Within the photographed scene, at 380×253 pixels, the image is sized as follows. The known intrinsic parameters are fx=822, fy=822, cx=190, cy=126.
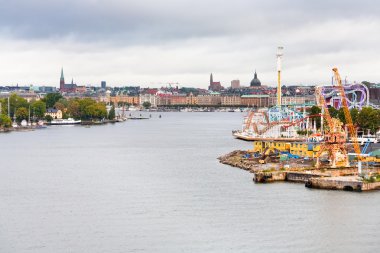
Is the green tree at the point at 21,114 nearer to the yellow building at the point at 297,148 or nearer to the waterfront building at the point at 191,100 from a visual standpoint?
the yellow building at the point at 297,148

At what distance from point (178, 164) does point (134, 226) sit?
1455 centimetres

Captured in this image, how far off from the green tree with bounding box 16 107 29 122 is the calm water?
42.6m

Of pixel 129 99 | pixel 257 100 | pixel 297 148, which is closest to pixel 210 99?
pixel 257 100

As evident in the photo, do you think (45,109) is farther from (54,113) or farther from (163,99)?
(163,99)

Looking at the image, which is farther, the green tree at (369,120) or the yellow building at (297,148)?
the green tree at (369,120)

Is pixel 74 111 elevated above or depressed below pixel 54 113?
above

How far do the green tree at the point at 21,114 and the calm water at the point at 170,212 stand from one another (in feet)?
140

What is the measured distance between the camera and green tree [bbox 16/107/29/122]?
73688 mm

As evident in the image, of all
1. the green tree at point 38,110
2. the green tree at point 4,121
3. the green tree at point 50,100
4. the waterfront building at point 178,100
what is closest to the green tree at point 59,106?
the green tree at point 50,100

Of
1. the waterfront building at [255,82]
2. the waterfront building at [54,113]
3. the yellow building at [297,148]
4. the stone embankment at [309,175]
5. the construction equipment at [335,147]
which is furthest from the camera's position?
the waterfront building at [255,82]

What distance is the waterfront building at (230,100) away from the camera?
17088 cm

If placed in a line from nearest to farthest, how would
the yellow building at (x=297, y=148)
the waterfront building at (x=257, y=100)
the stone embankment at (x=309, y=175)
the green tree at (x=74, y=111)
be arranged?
the stone embankment at (x=309, y=175) → the yellow building at (x=297, y=148) → the green tree at (x=74, y=111) → the waterfront building at (x=257, y=100)

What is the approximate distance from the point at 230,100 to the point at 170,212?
6028 inches

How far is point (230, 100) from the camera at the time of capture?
6801 inches
